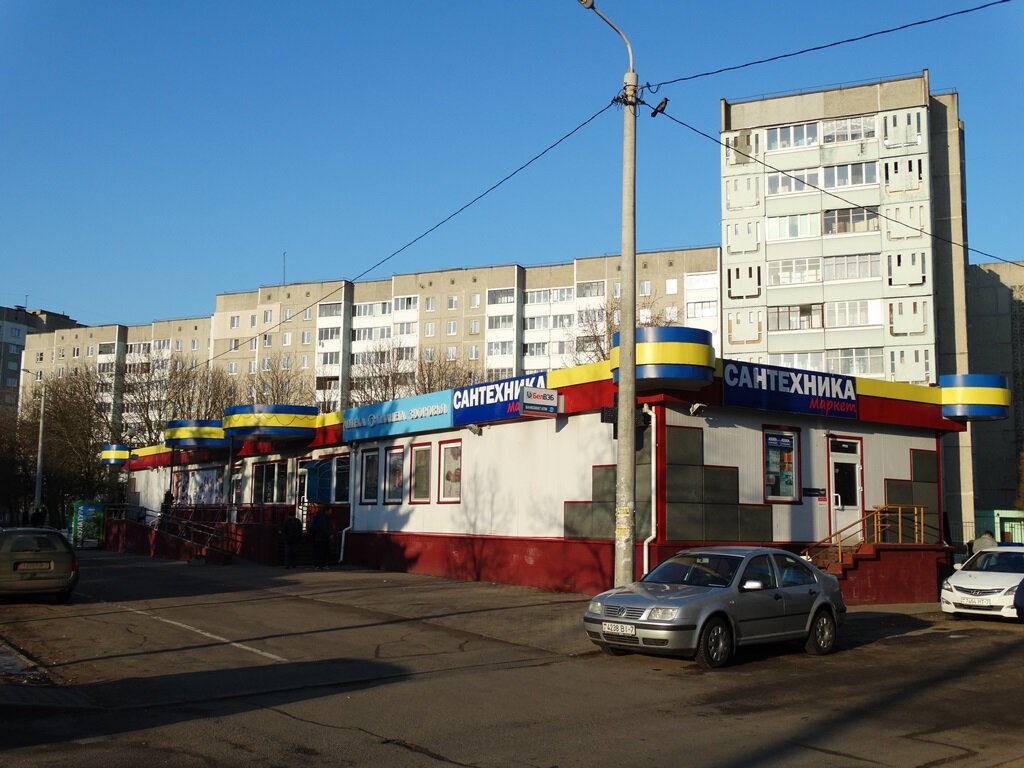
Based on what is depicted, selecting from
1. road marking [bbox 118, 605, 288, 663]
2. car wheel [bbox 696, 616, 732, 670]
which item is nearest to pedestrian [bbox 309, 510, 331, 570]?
road marking [bbox 118, 605, 288, 663]

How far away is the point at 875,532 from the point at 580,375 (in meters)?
8.21

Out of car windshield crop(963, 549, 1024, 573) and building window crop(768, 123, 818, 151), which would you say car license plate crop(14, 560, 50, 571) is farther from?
building window crop(768, 123, 818, 151)

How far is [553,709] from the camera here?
32.6ft

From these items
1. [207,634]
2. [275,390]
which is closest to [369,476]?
[207,634]

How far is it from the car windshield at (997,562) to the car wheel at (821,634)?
7.02 metres

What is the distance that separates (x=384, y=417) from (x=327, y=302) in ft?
245

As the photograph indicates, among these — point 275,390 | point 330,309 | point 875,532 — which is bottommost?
point 875,532

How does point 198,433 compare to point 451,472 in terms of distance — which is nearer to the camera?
point 451,472

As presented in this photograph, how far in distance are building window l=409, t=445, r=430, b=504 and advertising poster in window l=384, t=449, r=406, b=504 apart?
578mm

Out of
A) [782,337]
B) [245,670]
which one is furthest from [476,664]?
[782,337]

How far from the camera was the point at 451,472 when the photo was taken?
85.2ft

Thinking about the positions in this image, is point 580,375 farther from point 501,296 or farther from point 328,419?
point 501,296

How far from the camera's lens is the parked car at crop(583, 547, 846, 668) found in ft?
39.9

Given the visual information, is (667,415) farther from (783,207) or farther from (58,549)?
(783,207)
